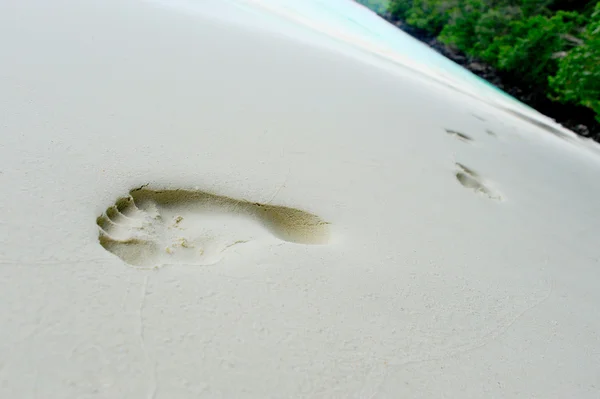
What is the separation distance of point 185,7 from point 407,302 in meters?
4.60

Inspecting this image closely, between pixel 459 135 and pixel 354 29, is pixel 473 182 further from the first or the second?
pixel 354 29

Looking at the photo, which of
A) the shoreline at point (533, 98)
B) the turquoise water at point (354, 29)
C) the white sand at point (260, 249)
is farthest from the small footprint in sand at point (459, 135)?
the shoreline at point (533, 98)

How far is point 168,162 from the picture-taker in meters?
1.67

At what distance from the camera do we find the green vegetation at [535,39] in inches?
454

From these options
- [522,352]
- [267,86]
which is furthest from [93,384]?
[267,86]

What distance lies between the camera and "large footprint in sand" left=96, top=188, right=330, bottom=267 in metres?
1.22

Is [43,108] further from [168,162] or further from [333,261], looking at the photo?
[333,261]

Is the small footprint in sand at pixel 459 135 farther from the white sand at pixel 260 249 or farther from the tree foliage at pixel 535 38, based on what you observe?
the tree foliage at pixel 535 38

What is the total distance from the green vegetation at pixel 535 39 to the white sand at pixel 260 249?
11492mm

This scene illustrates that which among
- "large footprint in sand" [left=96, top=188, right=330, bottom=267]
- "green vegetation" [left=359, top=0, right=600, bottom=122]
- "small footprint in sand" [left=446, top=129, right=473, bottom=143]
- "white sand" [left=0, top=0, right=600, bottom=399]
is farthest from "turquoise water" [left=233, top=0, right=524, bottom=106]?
"large footprint in sand" [left=96, top=188, right=330, bottom=267]

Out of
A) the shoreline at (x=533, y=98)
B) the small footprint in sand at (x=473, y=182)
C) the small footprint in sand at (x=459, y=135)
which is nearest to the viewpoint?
the small footprint in sand at (x=473, y=182)

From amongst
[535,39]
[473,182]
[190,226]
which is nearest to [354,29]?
[535,39]

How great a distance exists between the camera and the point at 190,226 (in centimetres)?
139

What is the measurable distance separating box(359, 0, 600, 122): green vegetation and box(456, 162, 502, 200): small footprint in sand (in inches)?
433
